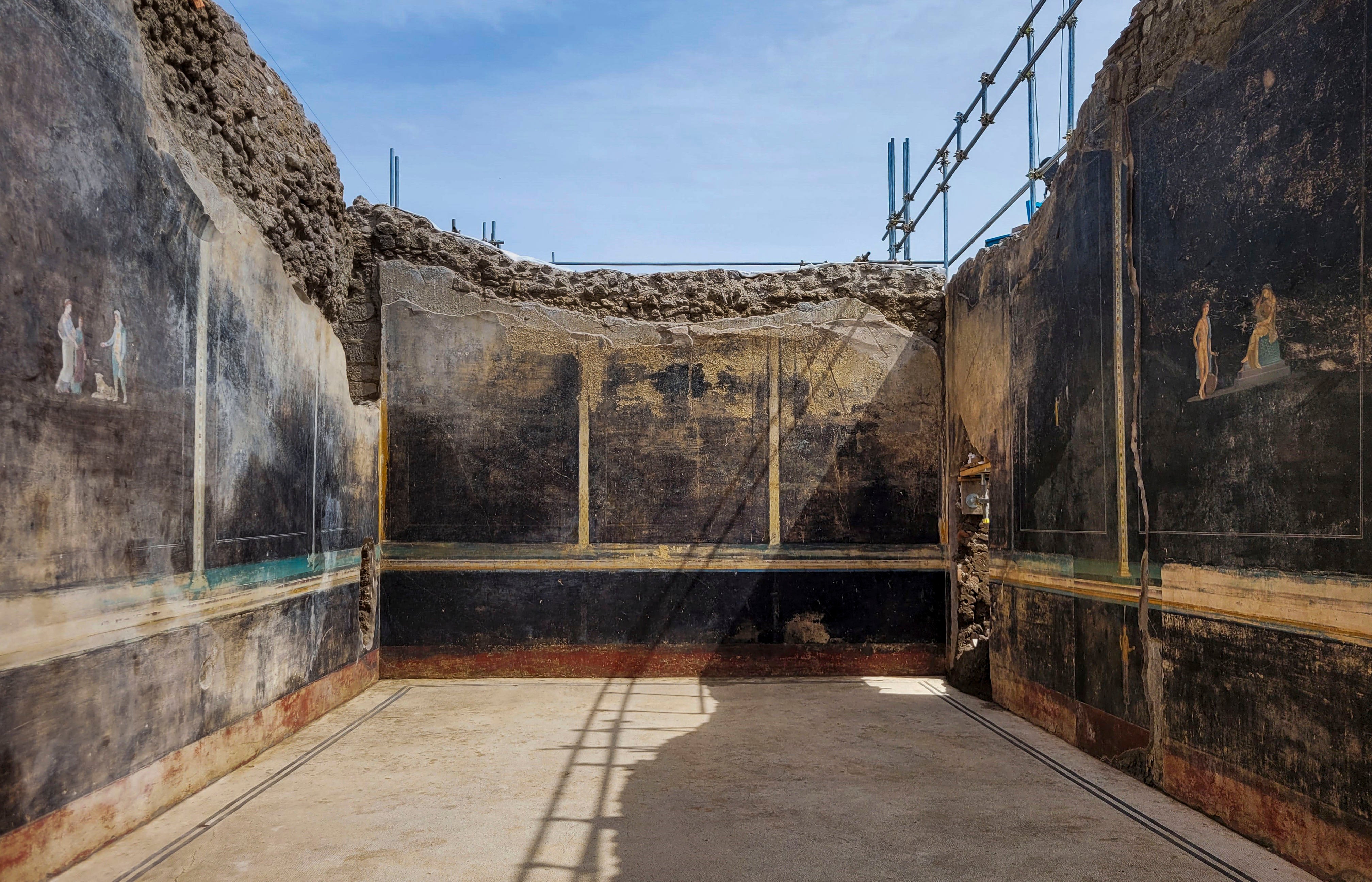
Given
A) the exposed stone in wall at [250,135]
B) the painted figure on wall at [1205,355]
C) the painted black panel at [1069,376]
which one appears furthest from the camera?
the painted black panel at [1069,376]

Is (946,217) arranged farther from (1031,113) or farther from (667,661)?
(667,661)

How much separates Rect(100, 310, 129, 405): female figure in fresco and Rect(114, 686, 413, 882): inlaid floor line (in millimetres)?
1686

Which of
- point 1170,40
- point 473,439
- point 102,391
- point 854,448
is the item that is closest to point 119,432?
point 102,391

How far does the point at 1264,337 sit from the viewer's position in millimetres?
3318

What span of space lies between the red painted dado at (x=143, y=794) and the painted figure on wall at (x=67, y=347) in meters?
1.46

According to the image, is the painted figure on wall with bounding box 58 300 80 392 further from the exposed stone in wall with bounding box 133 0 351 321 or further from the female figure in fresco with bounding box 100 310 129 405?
the exposed stone in wall with bounding box 133 0 351 321

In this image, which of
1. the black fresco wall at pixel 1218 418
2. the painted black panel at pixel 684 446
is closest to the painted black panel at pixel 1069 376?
the black fresco wall at pixel 1218 418

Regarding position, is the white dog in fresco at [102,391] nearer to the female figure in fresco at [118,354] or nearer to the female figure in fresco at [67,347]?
the female figure in fresco at [118,354]

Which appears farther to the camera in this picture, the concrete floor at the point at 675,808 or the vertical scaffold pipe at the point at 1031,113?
the vertical scaffold pipe at the point at 1031,113

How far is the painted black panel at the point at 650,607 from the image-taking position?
675 cm

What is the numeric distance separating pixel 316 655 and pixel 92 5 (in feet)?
11.8

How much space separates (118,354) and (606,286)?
408 centimetres

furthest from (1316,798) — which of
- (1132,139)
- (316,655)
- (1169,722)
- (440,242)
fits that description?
(440,242)

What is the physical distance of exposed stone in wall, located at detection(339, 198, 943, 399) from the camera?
680 centimetres
